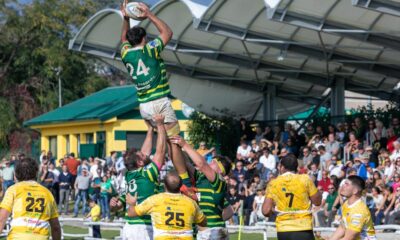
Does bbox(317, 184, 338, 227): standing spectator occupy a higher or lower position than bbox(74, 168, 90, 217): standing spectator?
lower

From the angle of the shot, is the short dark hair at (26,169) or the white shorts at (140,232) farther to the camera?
the white shorts at (140,232)

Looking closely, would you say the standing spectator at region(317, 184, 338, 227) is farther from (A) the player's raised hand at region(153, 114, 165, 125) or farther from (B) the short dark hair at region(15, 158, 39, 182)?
(B) the short dark hair at region(15, 158, 39, 182)

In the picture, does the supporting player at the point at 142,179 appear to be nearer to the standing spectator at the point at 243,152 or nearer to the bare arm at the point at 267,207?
the bare arm at the point at 267,207

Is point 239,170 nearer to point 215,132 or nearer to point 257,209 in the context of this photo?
point 257,209

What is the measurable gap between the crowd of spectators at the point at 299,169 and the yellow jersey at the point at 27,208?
383 inches

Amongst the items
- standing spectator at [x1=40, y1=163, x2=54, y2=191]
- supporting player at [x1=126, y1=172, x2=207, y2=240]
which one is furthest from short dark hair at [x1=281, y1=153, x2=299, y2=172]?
standing spectator at [x1=40, y1=163, x2=54, y2=191]

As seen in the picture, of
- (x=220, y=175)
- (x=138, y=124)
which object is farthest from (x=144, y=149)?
(x=138, y=124)

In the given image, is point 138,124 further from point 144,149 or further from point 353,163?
point 144,149

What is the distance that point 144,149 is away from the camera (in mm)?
14047

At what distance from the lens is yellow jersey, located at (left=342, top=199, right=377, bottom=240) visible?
1388cm

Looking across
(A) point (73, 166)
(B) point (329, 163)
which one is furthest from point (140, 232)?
(A) point (73, 166)

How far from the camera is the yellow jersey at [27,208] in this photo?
39.4 feet

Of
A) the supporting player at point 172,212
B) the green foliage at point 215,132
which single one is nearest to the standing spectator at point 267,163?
the green foliage at point 215,132

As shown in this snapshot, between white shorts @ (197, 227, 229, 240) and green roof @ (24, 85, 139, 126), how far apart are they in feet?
117
